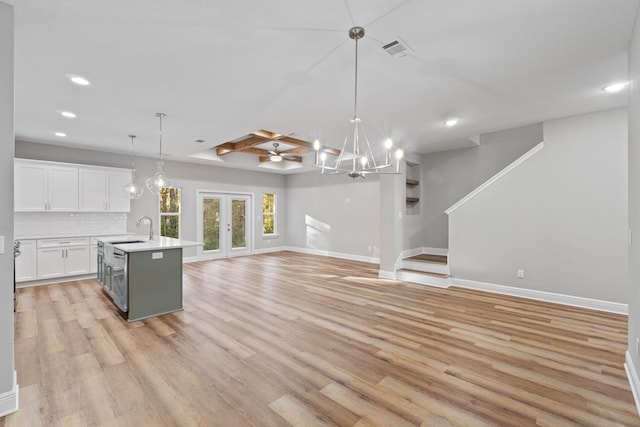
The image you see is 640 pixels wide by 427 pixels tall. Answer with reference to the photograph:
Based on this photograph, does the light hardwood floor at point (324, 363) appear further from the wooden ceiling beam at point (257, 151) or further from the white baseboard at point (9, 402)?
the wooden ceiling beam at point (257, 151)

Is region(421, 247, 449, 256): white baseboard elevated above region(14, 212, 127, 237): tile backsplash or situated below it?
below

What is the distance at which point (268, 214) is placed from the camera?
9.79 meters

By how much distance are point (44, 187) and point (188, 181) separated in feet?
9.42

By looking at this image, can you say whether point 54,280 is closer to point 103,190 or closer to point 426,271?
point 103,190

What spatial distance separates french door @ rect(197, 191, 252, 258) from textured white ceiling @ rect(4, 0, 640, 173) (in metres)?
3.98

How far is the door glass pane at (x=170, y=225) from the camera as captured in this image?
7.43m

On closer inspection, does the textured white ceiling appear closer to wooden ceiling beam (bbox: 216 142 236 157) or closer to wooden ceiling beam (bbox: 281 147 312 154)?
wooden ceiling beam (bbox: 281 147 312 154)

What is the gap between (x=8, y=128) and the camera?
193 centimetres

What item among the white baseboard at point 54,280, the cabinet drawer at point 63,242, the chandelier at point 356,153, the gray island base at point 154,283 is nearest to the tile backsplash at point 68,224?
the cabinet drawer at point 63,242

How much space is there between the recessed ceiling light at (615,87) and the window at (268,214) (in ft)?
26.7

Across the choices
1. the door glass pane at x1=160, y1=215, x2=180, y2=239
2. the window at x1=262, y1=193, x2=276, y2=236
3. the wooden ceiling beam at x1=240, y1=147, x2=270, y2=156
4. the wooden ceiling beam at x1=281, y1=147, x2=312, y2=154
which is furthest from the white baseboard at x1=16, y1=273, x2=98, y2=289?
the wooden ceiling beam at x1=281, y1=147, x2=312, y2=154

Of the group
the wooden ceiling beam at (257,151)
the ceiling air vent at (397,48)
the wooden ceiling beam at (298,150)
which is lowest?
the ceiling air vent at (397,48)

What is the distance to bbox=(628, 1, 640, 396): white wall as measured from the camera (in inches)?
80.7

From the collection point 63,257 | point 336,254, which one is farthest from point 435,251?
point 63,257
